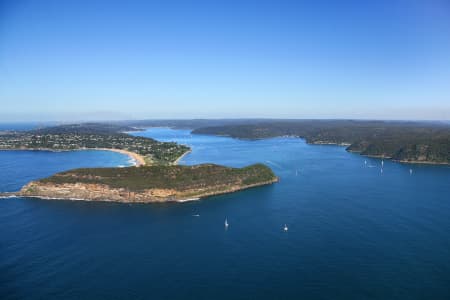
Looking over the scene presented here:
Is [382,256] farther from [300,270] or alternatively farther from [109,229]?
[109,229]

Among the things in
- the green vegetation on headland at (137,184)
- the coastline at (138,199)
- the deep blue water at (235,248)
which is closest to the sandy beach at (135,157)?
the green vegetation on headland at (137,184)

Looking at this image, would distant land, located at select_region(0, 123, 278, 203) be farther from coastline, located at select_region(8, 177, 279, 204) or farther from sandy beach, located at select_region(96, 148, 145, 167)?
sandy beach, located at select_region(96, 148, 145, 167)

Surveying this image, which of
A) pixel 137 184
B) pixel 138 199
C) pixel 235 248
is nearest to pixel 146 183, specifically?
pixel 137 184

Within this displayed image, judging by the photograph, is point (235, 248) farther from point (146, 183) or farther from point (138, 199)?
point (146, 183)

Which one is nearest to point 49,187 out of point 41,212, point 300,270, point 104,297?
point 41,212

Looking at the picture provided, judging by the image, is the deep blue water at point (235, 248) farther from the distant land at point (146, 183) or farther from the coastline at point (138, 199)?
the distant land at point (146, 183)

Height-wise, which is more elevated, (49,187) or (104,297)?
(49,187)
